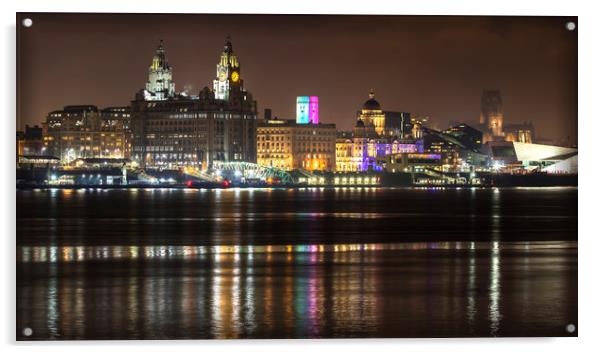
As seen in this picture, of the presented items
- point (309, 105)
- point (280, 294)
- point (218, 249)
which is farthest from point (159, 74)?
point (280, 294)

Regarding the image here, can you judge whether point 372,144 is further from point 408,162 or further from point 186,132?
point 186,132

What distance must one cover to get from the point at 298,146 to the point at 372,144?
2584cm

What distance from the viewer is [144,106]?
1291 inches

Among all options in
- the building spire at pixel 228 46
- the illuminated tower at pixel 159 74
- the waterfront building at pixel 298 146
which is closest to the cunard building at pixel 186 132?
the waterfront building at pixel 298 146

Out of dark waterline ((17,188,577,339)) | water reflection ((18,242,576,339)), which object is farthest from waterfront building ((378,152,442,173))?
water reflection ((18,242,576,339))

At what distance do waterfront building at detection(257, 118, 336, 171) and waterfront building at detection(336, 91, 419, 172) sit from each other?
108 centimetres

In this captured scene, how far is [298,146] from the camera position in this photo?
53.1 m

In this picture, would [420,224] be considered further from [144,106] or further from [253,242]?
[144,106]

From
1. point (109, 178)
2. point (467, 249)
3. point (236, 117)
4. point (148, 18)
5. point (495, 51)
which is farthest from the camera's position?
point (109, 178)

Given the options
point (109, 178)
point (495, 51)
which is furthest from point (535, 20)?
point (109, 178)

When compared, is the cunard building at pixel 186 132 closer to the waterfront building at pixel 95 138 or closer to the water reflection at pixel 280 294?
the waterfront building at pixel 95 138

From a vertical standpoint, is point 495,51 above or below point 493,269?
above
